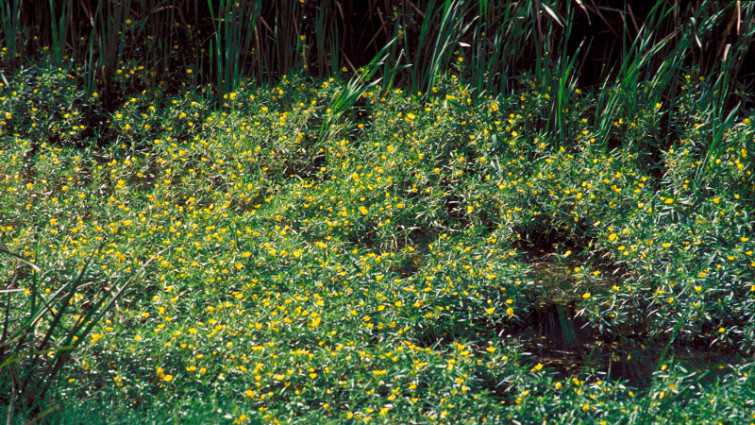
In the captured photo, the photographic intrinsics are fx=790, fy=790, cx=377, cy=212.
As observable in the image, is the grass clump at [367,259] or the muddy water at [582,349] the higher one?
the grass clump at [367,259]

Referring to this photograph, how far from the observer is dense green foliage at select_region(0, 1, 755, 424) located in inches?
113

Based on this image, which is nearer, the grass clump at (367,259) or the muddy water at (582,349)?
the grass clump at (367,259)

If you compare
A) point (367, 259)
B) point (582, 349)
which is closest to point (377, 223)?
point (367, 259)

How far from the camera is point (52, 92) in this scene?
17.0 feet

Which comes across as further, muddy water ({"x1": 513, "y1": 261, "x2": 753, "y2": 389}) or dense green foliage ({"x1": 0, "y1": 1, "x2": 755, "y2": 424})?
muddy water ({"x1": 513, "y1": 261, "x2": 753, "y2": 389})

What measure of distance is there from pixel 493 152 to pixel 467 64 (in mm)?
805

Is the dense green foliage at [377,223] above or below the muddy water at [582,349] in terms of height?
above

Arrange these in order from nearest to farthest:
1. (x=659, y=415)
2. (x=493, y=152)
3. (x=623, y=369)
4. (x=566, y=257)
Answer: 1. (x=659, y=415)
2. (x=623, y=369)
3. (x=566, y=257)
4. (x=493, y=152)

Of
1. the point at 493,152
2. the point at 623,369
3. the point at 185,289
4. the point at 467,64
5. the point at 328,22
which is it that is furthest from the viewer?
the point at 328,22

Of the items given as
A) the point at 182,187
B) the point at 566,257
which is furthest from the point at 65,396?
the point at 566,257

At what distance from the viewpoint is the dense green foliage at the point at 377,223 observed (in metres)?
2.86

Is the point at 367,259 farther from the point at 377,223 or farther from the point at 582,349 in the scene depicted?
the point at 582,349

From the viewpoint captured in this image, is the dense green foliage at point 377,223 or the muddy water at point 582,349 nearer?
the dense green foliage at point 377,223

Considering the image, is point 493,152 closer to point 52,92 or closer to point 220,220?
point 220,220
